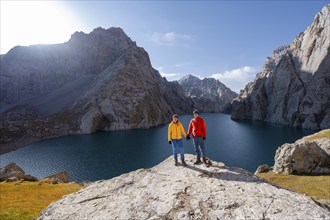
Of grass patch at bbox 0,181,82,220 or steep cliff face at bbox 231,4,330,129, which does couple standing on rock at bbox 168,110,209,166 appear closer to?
grass patch at bbox 0,181,82,220

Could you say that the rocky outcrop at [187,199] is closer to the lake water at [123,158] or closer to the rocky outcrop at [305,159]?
the rocky outcrop at [305,159]

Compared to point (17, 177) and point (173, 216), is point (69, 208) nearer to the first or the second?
point (173, 216)

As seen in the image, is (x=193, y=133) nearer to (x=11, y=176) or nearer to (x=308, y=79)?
(x=11, y=176)

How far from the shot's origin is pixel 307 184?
135ft

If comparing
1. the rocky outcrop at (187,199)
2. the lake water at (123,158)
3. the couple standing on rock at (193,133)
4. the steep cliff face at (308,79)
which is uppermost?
the steep cliff face at (308,79)

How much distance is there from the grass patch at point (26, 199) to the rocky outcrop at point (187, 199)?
955cm

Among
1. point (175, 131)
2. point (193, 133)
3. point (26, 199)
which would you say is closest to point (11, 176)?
point (26, 199)

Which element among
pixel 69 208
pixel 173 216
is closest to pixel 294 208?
pixel 173 216

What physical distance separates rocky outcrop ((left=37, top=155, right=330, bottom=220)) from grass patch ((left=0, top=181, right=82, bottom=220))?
31.3 ft

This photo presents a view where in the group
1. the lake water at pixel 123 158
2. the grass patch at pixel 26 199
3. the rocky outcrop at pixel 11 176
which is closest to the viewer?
the grass patch at pixel 26 199

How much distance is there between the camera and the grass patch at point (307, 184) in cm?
3548

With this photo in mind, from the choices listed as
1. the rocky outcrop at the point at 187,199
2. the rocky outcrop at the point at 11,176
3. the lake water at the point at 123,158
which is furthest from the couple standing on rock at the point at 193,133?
the lake water at the point at 123,158

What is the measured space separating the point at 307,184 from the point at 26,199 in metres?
41.0

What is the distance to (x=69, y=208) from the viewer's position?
17.8 meters
